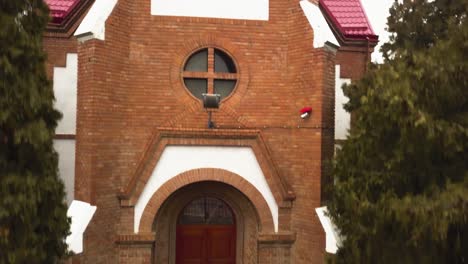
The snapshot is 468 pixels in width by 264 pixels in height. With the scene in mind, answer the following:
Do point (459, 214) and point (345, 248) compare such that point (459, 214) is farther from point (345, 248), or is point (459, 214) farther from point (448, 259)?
point (345, 248)

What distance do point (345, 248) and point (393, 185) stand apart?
3.78 ft

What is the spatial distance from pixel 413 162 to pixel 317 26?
3957 mm

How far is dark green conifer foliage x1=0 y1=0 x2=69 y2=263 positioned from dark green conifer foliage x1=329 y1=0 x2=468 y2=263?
138 inches

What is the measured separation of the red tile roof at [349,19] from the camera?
9.88 m

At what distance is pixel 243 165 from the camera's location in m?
7.86

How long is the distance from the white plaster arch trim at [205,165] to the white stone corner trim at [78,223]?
0.83 m

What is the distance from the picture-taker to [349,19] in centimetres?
1008

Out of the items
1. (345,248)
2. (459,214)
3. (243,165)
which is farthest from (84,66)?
(459,214)

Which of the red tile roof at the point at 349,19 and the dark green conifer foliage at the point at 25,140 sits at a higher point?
the red tile roof at the point at 349,19

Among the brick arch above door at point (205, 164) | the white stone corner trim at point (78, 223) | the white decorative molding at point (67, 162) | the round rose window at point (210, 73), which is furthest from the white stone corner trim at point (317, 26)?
the white decorative molding at point (67, 162)

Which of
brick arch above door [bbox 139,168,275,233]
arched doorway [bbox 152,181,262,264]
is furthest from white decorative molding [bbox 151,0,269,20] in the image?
arched doorway [bbox 152,181,262,264]

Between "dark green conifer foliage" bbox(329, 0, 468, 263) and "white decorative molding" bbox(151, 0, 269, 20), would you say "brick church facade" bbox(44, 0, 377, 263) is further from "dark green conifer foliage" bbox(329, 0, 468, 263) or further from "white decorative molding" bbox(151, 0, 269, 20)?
"dark green conifer foliage" bbox(329, 0, 468, 263)

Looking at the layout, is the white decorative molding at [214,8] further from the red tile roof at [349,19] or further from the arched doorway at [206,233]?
the arched doorway at [206,233]

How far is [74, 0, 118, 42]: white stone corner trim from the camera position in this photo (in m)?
7.27
